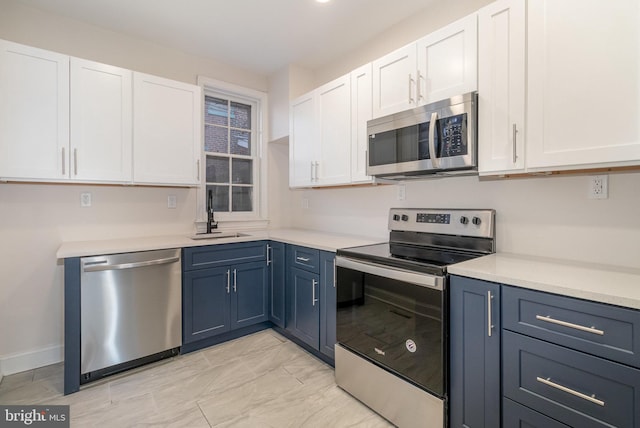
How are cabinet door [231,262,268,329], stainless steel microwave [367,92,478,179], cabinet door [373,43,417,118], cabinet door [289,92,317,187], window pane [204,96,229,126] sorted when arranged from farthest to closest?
1. window pane [204,96,229,126]
2. cabinet door [289,92,317,187]
3. cabinet door [231,262,268,329]
4. cabinet door [373,43,417,118]
5. stainless steel microwave [367,92,478,179]

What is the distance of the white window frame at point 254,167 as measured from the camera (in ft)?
10.4

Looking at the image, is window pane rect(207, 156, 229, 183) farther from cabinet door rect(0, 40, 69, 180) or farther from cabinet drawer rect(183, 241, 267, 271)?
cabinet door rect(0, 40, 69, 180)

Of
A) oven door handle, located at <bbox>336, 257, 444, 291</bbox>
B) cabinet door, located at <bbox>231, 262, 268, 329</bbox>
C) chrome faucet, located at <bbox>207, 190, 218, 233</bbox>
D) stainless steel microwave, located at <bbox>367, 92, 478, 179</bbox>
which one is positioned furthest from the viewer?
chrome faucet, located at <bbox>207, 190, 218, 233</bbox>

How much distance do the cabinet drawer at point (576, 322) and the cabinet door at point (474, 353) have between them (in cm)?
7

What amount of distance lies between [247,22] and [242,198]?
5.76 ft

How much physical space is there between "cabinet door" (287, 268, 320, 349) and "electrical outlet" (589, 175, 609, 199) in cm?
172

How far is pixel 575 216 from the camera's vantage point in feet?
5.25

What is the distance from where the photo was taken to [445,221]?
207 centimetres

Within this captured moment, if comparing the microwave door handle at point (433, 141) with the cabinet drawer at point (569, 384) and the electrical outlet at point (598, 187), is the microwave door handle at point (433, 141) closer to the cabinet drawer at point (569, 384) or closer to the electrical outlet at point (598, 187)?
the electrical outlet at point (598, 187)

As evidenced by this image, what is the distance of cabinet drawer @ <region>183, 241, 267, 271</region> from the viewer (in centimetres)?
248

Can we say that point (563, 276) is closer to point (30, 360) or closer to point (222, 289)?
point (222, 289)

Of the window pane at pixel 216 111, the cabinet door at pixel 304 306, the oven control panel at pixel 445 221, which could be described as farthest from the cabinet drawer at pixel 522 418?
the window pane at pixel 216 111

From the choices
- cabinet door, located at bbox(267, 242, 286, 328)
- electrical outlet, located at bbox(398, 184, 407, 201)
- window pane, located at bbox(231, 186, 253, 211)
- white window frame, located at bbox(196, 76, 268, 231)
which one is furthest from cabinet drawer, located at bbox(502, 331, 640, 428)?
window pane, located at bbox(231, 186, 253, 211)

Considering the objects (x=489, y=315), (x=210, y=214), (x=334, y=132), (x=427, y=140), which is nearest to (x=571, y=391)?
(x=489, y=315)
